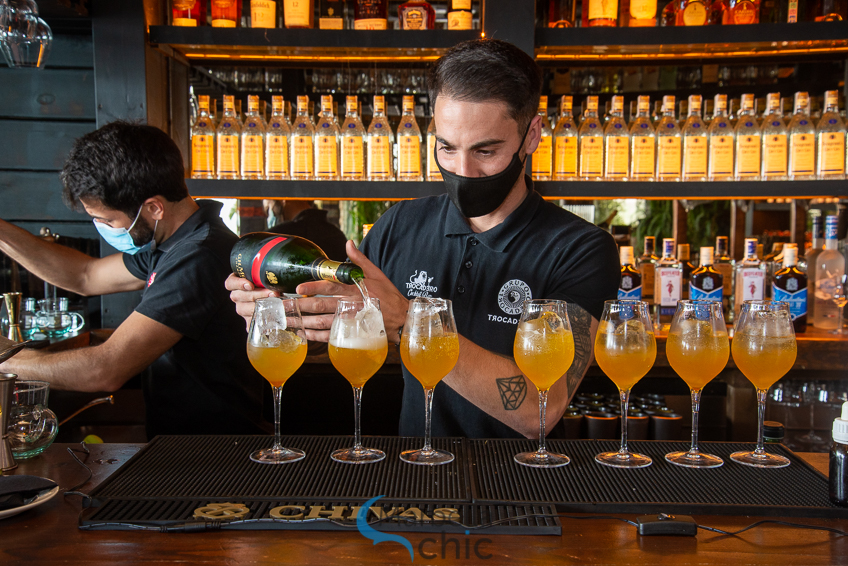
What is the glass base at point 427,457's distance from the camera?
3.63 feet

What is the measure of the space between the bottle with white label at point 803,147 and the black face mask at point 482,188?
1.63 meters

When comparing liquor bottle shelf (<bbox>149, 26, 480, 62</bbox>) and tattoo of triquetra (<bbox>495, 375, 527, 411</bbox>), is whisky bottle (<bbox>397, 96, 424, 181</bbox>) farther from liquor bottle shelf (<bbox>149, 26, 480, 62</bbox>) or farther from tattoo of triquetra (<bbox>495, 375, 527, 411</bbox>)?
tattoo of triquetra (<bbox>495, 375, 527, 411</bbox>)

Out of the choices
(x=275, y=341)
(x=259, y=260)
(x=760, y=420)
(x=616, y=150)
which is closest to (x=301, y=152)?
(x=616, y=150)

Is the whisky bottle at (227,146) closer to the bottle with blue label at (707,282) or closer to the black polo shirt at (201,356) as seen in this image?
the black polo shirt at (201,356)

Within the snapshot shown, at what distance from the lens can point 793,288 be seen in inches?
103

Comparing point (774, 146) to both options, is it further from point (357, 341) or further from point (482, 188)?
point (357, 341)

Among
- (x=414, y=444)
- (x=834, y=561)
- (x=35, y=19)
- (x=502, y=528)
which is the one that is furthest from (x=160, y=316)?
(x=834, y=561)

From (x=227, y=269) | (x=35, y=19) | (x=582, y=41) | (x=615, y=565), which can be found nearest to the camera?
(x=615, y=565)

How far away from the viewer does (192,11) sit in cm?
271

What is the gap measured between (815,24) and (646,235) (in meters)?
1.04

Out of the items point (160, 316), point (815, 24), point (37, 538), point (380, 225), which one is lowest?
point (37, 538)

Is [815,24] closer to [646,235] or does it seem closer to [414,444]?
[646,235]

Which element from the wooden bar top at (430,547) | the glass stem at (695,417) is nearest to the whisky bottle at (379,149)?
the glass stem at (695,417)

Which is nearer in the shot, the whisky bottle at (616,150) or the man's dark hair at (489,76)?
the man's dark hair at (489,76)
